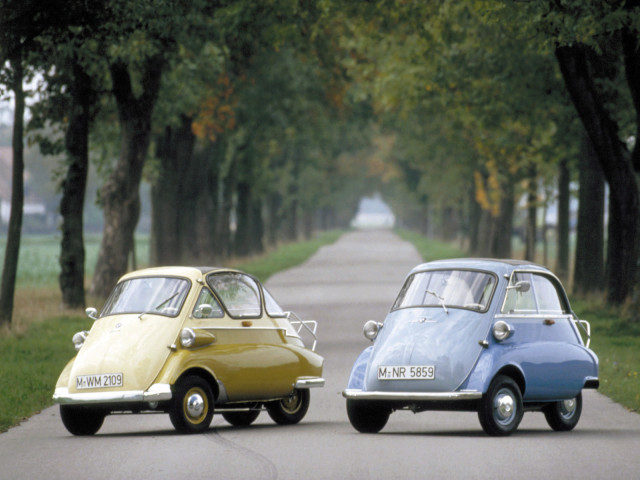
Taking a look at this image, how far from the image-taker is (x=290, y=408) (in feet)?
43.9

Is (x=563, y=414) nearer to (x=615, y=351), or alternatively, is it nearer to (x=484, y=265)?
(x=484, y=265)

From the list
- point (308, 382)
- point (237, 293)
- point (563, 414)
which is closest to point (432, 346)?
point (563, 414)

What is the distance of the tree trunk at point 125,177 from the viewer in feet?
92.5

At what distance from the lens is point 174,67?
2952 cm

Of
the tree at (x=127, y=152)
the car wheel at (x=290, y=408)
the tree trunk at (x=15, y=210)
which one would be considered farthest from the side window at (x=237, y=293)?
the tree at (x=127, y=152)

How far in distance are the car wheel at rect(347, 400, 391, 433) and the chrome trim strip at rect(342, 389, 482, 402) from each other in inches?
8.8

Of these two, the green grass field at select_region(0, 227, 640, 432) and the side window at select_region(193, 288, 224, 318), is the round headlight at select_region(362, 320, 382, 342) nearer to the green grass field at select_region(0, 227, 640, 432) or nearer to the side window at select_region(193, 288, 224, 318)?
the side window at select_region(193, 288, 224, 318)

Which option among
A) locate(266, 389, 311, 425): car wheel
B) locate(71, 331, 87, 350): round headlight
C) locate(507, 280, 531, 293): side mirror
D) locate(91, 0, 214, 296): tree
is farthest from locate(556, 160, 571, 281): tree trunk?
locate(71, 331, 87, 350): round headlight

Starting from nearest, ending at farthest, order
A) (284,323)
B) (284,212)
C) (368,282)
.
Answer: (284,323) < (368,282) < (284,212)

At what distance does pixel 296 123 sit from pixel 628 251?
21508mm

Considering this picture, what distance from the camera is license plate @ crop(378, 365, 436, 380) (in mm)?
11531

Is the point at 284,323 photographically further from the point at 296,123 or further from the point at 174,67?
the point at 296,123

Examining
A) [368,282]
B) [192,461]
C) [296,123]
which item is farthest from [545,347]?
[296,123]

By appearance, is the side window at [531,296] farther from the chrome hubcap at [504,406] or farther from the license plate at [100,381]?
the license plate at [100,381]
